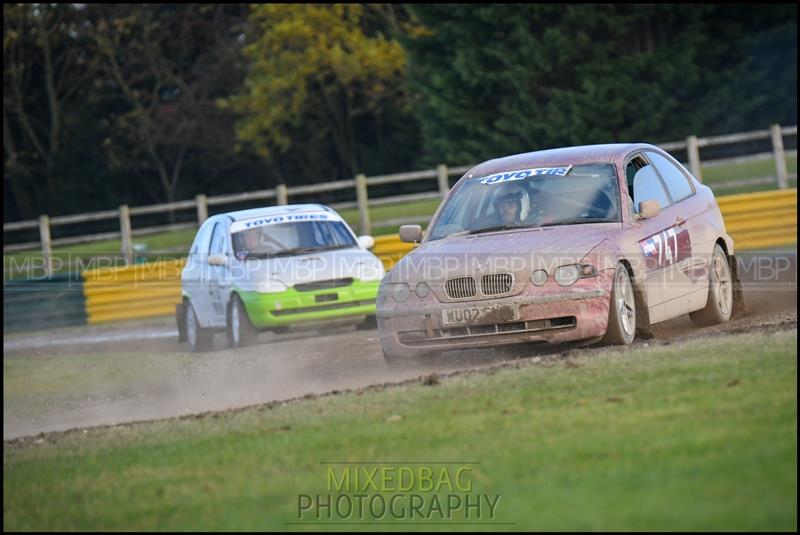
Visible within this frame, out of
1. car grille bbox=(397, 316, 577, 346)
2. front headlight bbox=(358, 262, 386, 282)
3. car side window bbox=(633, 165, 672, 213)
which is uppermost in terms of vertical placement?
car side window bbox=(633, 165, 672, 213)

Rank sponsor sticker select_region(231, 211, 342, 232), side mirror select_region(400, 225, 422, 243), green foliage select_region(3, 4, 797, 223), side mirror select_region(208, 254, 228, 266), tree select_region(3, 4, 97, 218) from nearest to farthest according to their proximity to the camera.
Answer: side mirror select_region(400, 225, 422, 243), side mirror select_region(208, 254, 228, 266), sponsor sticker select_region(231, 211, 342, 232), green foliage select_region(3, 4, 797, 223), tree select_region(3, 4, 97, 218)

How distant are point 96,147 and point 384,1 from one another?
12.4 m

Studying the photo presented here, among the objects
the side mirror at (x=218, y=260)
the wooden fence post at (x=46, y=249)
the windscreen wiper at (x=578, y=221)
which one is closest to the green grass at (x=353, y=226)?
the wooden fence post at (x=46, y=249)

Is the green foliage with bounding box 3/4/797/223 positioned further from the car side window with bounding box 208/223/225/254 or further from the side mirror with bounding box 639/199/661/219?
the side mirror with bounding box 639/199/661/219

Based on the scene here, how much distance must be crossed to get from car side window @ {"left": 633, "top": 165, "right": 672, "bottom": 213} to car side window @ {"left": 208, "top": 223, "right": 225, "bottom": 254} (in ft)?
22.4

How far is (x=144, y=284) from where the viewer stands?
22844mm

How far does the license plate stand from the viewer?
384 inches

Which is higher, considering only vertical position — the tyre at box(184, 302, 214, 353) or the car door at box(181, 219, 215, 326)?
the car door at box(181, 219, 215, 326)

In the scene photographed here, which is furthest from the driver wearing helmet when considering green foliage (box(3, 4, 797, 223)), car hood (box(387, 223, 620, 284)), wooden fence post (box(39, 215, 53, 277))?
green foliage (box(3, 4, 797, 223))

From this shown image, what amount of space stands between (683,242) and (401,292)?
236cm

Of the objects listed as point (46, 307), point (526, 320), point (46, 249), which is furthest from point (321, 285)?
point (46, 249)

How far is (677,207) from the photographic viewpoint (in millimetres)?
11109

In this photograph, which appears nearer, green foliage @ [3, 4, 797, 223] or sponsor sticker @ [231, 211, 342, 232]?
sponsor sticker @ [231, 211, 342, 232]

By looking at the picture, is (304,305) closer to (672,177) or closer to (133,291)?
(672,177)
